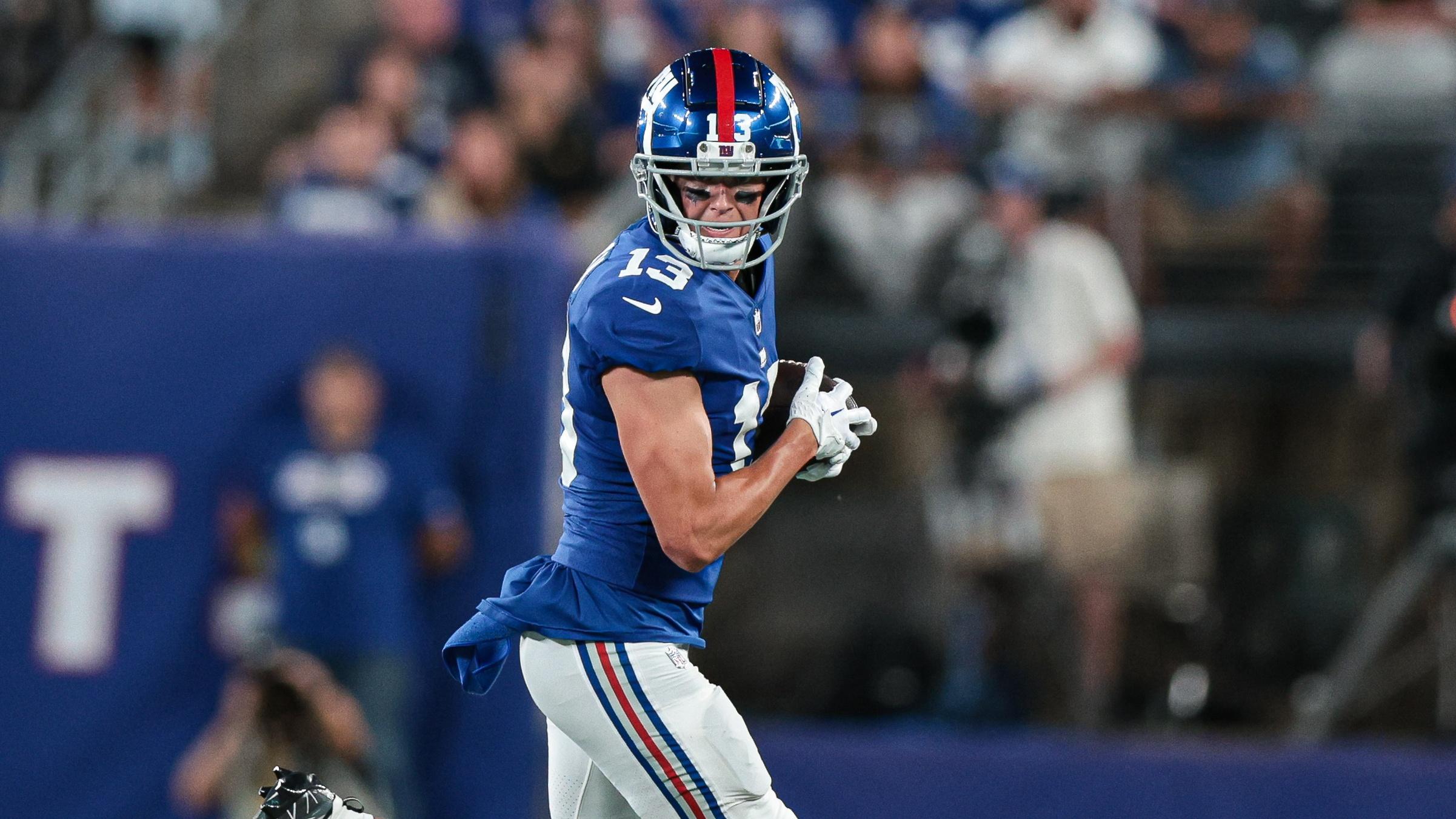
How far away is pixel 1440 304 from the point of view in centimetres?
741

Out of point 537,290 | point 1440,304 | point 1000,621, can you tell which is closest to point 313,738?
point 537,290

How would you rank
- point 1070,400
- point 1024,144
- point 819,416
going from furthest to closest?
1. point 1024,144
2. point 1070,400
3. point 819,416

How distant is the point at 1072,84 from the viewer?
858 centimetres

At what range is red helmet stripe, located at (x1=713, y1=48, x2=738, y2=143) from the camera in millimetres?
3686

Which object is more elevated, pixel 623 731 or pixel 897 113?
pixel 897 113

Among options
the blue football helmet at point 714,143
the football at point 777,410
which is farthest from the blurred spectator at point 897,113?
the blue football helmet at point 714,143

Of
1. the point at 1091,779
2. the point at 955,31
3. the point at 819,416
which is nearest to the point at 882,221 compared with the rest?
the point at 955,31

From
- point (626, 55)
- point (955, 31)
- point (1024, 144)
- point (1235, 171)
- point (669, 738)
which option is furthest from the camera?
point (955, 31)

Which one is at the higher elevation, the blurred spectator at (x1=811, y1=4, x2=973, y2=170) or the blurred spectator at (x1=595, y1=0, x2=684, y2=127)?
the blurred spectator at (x1=595, y1=0, x2=684, y2=127)

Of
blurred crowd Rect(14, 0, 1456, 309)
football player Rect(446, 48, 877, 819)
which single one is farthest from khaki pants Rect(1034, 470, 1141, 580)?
football player Rect(446, 48, 877, 819)

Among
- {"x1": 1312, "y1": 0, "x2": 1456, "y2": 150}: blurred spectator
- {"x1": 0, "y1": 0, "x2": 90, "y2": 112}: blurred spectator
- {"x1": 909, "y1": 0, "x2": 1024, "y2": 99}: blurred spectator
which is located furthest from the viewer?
{"x1": 0, "y1": 0, "x2": 90, "y2": 112}: blurred spectator

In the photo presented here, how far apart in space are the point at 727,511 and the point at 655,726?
0.46 meters

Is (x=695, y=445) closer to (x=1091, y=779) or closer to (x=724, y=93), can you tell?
(x=724, y=93)

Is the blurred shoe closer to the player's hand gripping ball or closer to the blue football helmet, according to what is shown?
the player's hand gripping ball
